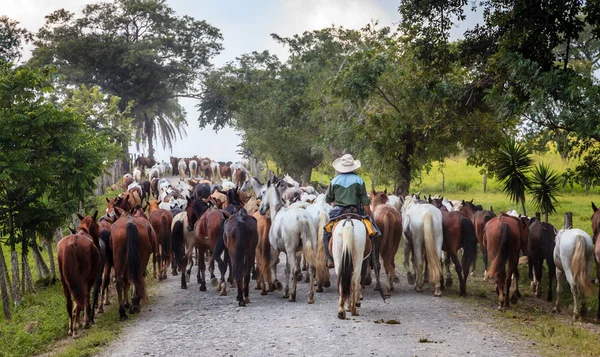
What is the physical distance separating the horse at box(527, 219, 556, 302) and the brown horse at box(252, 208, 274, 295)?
17.4 ft

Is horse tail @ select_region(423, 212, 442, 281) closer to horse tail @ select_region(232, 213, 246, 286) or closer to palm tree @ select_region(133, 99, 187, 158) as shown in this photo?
horse tail @ select_region(232, 213, 246, 286)

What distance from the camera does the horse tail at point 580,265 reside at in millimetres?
12008

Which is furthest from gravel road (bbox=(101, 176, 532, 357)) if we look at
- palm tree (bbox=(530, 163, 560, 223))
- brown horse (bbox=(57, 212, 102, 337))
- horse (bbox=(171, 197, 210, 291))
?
palm tree (bbox=(530, 163, 560, 223))

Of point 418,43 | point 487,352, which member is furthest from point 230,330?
point 418,43

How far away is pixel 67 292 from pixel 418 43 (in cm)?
1218

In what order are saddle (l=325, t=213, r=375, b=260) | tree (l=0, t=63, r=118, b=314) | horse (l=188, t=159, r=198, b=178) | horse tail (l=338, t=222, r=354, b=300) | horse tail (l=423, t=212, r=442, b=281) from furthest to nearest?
horse (l=188, t=159, r=198, b=178), tree (l=0, t=63, r=118, b=314), horse tail (l=423, t=212, r=442, b=281), saddle (l=325, t=213, r=375, b=260), horse tail (l=338, t=222, r=354, b=300)

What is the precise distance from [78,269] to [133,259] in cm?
121

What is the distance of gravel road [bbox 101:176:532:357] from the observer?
952 cm

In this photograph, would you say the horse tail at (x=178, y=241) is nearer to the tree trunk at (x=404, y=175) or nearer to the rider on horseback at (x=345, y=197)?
the rider on horseback at (x=345, y=197)

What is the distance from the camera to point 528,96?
15.6 metres

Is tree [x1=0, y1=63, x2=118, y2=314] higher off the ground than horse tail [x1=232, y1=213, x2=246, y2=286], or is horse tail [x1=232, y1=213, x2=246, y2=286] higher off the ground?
tree [x1=0, y1=63, x2=118, y2=314]

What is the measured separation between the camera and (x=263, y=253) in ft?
46.7

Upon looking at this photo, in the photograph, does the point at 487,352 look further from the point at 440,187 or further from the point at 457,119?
the point at 440,187

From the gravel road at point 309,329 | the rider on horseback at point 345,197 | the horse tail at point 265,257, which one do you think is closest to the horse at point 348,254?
the gravel road at point 309,329
